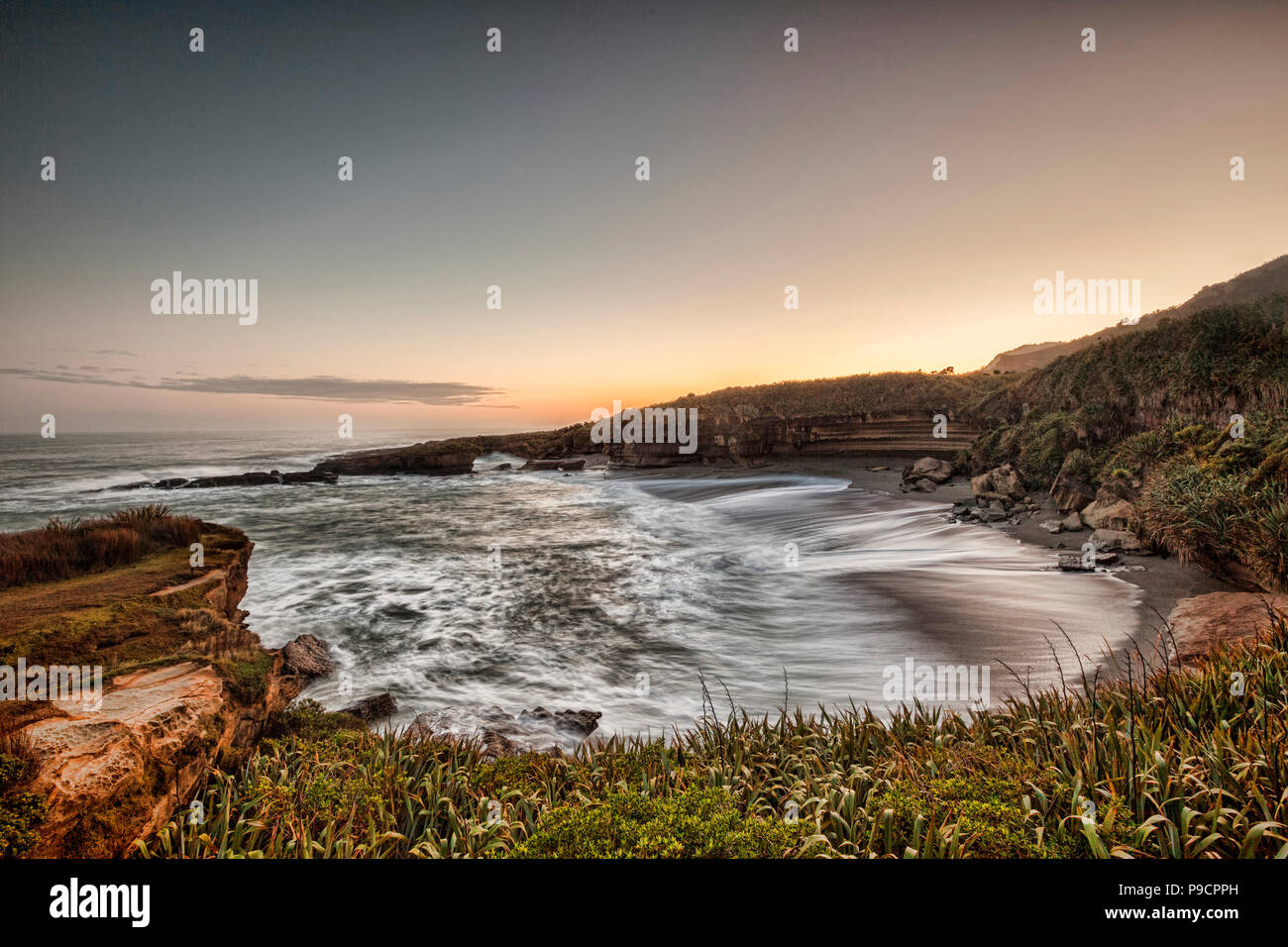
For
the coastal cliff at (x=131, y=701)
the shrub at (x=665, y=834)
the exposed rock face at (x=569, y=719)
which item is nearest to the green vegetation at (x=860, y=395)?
the exposed rock face at (x=569, y=719)

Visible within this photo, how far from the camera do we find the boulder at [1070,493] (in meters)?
13.9

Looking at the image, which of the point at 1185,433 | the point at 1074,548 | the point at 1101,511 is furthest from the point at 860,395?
the point at 1074,548

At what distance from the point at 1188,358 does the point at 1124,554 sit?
889 cm

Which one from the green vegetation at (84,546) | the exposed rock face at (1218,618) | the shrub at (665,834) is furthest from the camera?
the green vegetation at (84,546)

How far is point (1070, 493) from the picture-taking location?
1418 centimetres

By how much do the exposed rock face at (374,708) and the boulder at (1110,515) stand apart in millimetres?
14766

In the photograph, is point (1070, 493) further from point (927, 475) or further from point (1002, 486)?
point (927, 475)

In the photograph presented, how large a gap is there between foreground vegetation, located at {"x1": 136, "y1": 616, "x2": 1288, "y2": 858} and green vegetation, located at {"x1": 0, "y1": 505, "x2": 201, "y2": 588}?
19.7 ft

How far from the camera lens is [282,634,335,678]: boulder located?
7844mm

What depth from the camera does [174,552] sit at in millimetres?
7965

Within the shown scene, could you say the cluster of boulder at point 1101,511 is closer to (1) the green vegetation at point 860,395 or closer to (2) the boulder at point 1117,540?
(2) the boulder at point 1117,540

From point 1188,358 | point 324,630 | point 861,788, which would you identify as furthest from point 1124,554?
point 324,630

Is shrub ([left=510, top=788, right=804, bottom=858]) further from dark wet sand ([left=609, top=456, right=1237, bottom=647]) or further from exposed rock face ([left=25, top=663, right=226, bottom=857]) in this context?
dark wet sand ([left=609, top=456, right=1237, bottom=647])
